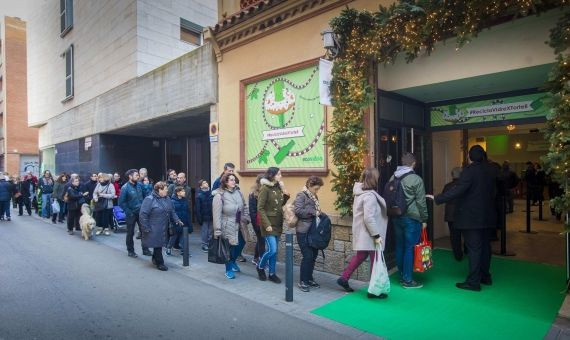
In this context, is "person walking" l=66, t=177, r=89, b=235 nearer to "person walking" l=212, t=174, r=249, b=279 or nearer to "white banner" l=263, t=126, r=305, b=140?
"white banner" l=263, t=126, r=305, b=140

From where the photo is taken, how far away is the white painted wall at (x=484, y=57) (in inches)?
214

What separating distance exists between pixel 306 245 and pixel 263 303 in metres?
1.04

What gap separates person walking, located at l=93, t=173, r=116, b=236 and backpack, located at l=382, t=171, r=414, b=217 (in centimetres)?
848

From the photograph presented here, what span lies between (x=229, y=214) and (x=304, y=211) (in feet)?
4.82

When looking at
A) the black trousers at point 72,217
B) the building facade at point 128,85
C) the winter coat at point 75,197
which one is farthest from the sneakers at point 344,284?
the black trousers at point 72,217

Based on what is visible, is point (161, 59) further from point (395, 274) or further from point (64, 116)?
point (395, 274)

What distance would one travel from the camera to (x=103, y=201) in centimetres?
1124

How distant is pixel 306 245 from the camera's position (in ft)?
19.0

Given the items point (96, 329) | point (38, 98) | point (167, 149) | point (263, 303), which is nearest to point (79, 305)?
point (96, 329)

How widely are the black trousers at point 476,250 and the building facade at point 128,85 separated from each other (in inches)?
254

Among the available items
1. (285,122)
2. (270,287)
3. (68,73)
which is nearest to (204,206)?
(285,122)

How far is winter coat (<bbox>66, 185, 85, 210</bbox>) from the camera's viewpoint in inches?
436

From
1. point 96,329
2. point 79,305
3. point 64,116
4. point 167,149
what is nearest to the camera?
point 96,329

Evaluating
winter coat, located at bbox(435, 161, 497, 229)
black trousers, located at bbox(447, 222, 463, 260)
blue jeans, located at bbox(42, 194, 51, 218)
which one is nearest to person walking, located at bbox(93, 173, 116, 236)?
blue jeans, located at bbox(42, 194, 51, 218)
